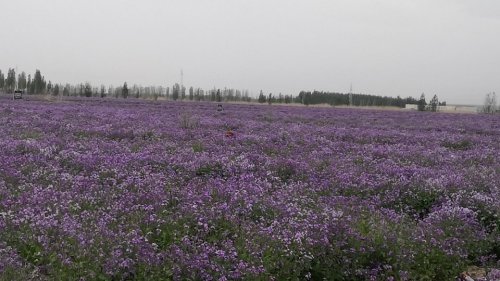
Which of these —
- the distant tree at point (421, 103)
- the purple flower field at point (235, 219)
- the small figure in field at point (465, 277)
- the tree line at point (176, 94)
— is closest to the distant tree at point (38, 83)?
the tree line at point (176, 94)

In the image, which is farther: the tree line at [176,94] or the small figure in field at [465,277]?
the tree line at [176,94]

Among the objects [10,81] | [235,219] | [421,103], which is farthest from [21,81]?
[235,219]

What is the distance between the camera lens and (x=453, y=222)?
7199mm

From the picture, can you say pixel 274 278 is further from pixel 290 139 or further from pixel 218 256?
pixel 290 139

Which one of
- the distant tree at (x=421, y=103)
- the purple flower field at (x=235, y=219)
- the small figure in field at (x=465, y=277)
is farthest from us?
the distant tree at (x=421, y=103)

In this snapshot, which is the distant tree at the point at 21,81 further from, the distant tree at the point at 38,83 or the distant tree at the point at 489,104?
the distant tree at the point at 489,104

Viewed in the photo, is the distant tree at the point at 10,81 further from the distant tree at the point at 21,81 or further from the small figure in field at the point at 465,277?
the small figure in field at the point at 465,277

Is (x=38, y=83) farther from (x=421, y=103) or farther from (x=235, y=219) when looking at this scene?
(x=235, y=219)

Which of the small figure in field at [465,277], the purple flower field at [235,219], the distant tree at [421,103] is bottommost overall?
the small figure in field at [465,277]

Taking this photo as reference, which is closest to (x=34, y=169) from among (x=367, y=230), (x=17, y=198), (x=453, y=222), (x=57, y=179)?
(x=57, y=179)

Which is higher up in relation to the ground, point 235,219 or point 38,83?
point 38,83

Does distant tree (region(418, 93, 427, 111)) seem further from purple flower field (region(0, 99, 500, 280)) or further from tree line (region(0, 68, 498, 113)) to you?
purple flower field (region(0, 99, 500, 280))

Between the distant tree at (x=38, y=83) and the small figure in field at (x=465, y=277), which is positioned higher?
the distant tree at (x=38, y=83)

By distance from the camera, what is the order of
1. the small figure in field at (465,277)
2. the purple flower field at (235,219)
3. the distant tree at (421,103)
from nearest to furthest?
the purple flower field at (235,219)
the small figure in field at (465,277)
the distant tree at (421,103)
